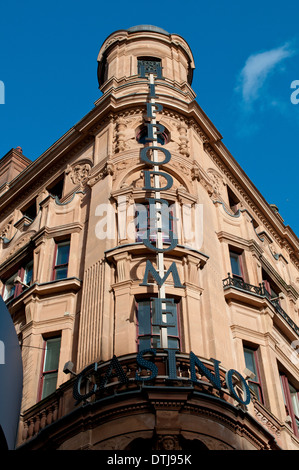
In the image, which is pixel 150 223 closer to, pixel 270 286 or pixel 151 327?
pixel 151 327

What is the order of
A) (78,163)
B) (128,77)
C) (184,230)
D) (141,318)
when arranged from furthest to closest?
(128,77)
(78,163)
(184,230)
(141,318)

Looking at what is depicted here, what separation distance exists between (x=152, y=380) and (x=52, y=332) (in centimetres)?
625

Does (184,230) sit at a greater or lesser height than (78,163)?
lesser

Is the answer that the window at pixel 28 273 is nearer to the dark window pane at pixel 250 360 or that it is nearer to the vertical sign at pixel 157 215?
the vertical sign at pixel 157 215

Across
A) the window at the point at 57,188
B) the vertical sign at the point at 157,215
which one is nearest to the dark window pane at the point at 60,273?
the vertical sign at the point at 157,215

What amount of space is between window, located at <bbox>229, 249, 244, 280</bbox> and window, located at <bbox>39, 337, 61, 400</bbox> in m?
7.96

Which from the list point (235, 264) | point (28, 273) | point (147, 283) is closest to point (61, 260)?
point (28, 273)

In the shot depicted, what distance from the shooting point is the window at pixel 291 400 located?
26.5 m

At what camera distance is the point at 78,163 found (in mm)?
33156

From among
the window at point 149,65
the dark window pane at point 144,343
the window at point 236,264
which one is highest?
the window at point 149,65

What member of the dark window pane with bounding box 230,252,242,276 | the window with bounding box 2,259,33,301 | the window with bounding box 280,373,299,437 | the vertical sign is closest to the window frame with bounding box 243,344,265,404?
the window with bounding box 280,373,299,437

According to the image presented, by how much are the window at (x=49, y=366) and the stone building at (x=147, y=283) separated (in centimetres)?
6
